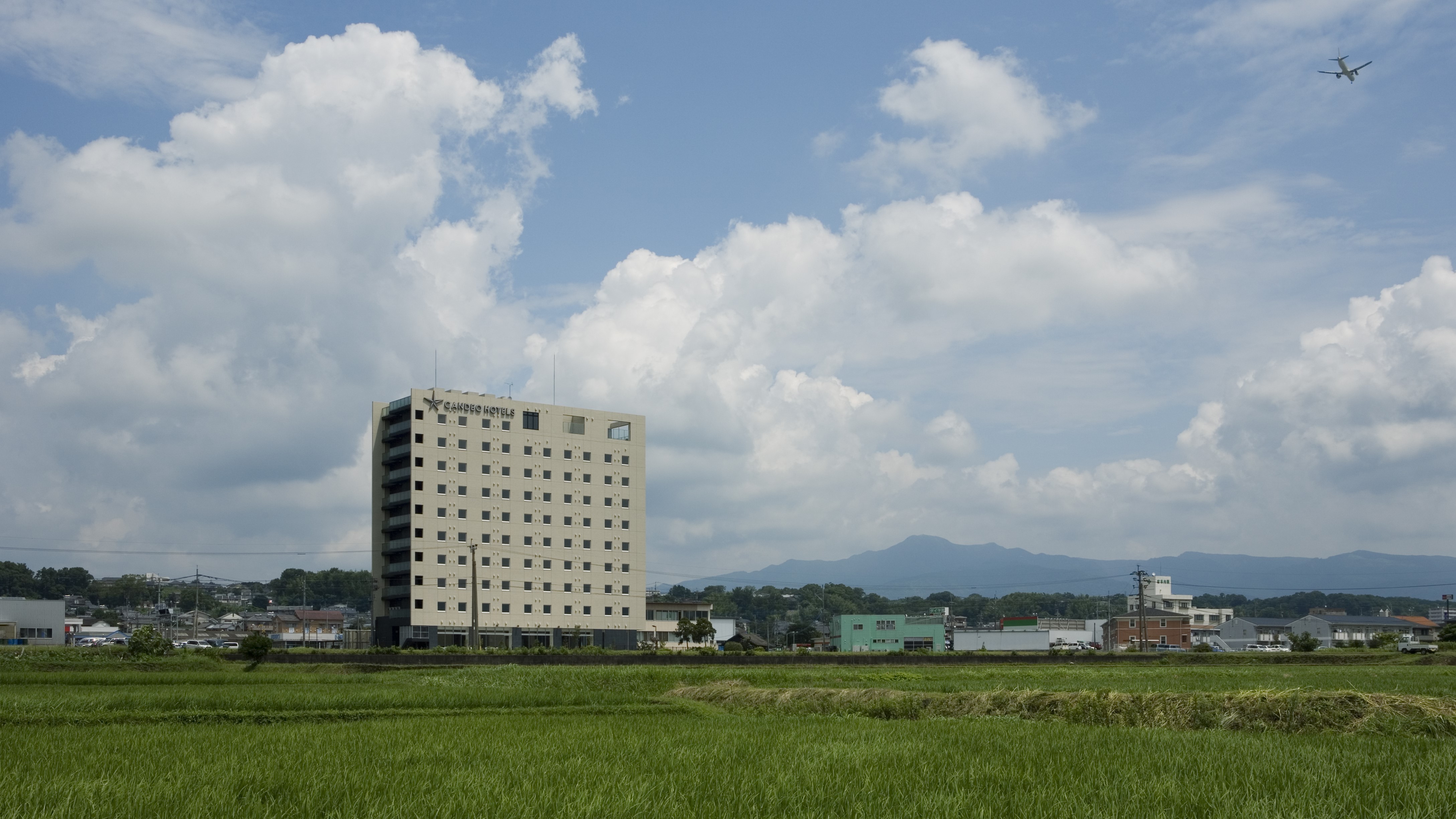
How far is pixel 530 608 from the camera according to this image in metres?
117

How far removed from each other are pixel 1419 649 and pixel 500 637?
280 feet

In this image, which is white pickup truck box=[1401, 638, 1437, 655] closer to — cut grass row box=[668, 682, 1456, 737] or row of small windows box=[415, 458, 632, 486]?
cut grass row box=[668, 682, 1456, 737]

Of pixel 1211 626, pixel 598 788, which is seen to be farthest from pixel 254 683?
pixel 1211 626

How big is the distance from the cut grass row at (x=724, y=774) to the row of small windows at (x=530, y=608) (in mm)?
92223

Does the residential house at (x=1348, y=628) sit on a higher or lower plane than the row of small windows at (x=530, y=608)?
lower

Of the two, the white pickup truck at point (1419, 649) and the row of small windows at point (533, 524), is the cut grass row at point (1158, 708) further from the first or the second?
the row of small windows at point (533, 524)

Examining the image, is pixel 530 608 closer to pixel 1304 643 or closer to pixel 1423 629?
pixel 1304 643

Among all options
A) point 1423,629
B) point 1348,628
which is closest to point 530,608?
point 1348,628

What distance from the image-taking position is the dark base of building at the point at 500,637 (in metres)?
107

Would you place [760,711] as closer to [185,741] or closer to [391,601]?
[185,741]

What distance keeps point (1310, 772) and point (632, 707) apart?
1922 cm

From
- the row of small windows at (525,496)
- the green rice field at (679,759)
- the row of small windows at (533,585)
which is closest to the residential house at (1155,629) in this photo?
the row of small windows at (533,585)

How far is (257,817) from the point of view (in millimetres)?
10336

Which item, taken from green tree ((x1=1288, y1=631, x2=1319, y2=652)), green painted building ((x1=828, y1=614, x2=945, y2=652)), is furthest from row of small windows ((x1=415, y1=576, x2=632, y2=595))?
green tree ((x1=1288, y1=631, x2=1319, y2=652))
